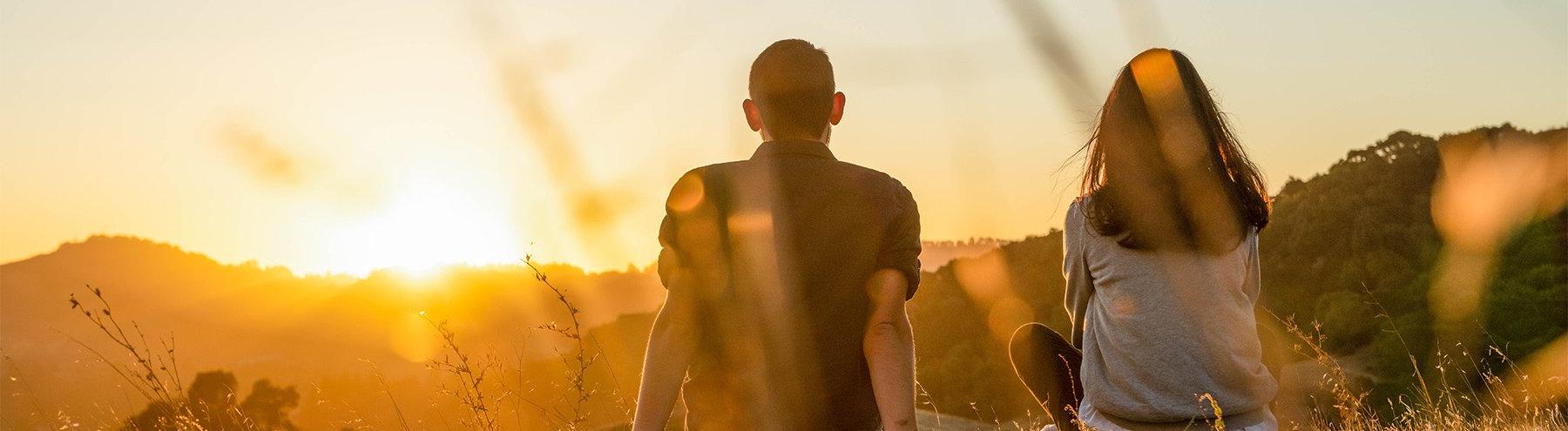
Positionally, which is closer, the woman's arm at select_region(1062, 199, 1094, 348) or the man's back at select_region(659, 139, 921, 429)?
the man's back at select_region(659, 139, 921, 429)

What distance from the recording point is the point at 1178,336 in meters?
2.66

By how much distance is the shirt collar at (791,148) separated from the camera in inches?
95.1

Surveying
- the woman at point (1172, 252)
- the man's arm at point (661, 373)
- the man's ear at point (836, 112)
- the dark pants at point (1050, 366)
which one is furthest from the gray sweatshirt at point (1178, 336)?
the man's arm at point (661, 373)

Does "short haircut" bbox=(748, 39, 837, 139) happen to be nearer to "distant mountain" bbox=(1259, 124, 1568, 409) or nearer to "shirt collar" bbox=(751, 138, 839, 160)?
"shirt collar" bbox=(751, 138, 839, 160)

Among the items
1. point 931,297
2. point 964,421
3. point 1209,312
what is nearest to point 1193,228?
point 1209,312

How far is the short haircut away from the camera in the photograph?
243 centimetres

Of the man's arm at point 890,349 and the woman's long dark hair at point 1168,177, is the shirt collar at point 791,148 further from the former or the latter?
the woman's long dark hair at point 1168,177

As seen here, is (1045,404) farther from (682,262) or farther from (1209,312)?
(682,262)

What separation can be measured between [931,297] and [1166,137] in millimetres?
22174

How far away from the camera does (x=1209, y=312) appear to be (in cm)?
266

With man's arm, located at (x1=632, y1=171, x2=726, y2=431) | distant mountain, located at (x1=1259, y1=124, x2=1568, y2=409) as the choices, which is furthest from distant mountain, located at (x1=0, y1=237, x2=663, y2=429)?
distant mountain, located at (x1=1259, y1=124, x2=1568, y2=409)

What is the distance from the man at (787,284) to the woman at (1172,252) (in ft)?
1.97

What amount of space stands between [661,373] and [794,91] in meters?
0.72

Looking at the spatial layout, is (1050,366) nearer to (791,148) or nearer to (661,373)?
(791,148)
